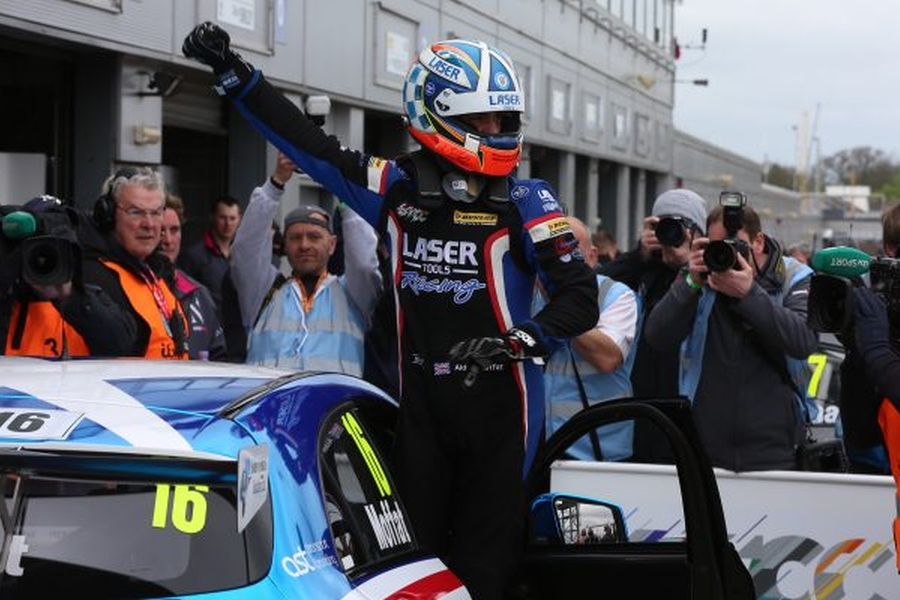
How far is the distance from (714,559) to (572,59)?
65.7ft

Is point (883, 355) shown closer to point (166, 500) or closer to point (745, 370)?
point (745, 370)

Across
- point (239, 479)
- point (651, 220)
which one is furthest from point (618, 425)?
point (239, 479)

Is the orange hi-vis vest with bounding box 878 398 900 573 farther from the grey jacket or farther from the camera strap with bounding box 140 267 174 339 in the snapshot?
the camera strap with bounding box 140 267 174 339

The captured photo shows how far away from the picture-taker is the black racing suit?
3869mm

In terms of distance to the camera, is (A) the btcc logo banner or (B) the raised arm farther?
(B) the raised arm

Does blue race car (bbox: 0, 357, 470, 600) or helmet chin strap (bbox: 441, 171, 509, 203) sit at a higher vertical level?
helmet chin strap (bbox: 441, 171, 509, 203)

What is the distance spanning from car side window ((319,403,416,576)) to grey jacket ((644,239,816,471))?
81.8 inches

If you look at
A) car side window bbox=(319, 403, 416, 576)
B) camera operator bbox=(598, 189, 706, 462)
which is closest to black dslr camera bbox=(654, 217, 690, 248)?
camera operator bbox=(598, 189, 706, 462)

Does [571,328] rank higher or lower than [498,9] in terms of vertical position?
lower

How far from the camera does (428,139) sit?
158 inches

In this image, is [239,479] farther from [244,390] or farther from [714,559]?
[714,559]

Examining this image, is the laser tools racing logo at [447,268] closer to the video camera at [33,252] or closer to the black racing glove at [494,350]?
the black racing glove at [494,350]

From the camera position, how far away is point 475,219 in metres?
3.96

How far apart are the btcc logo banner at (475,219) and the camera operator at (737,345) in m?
1.51
